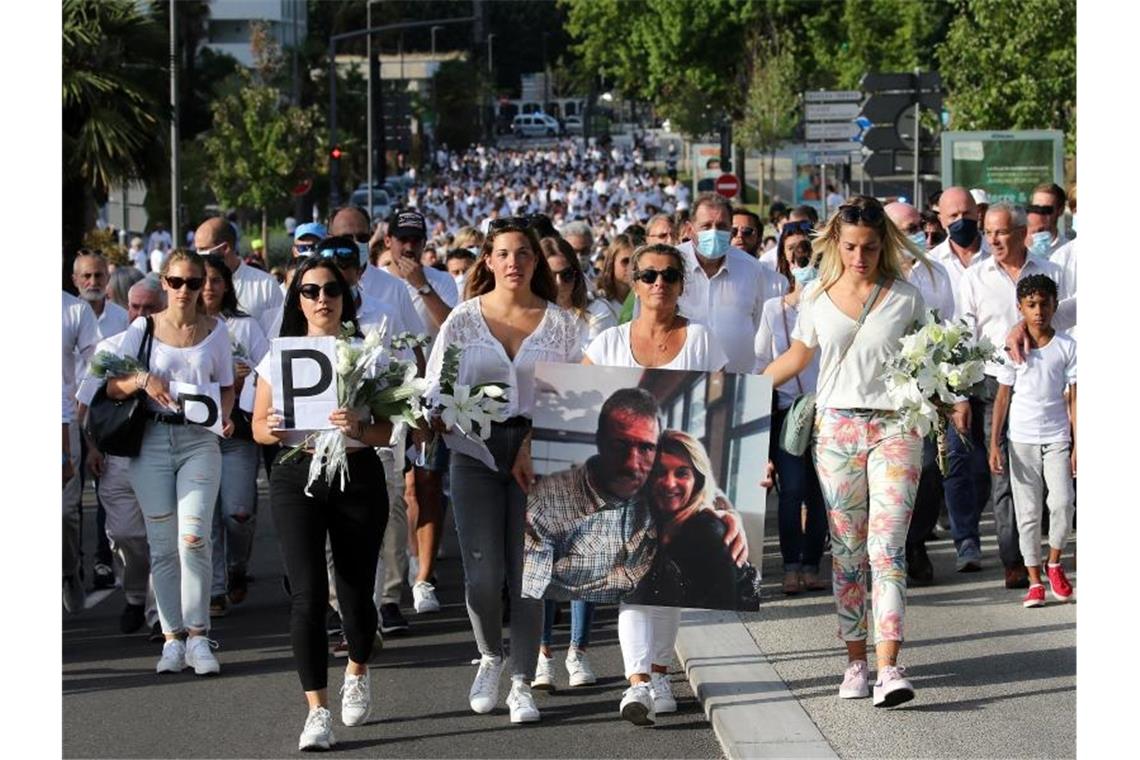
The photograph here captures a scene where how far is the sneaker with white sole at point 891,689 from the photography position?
7609 mm

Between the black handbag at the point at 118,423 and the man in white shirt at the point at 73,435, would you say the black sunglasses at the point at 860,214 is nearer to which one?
the black handbag at the point at 118,423

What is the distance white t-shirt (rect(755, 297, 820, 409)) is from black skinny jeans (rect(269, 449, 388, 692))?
8.89 feet

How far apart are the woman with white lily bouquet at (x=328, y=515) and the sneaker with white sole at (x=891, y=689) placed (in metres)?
1.92

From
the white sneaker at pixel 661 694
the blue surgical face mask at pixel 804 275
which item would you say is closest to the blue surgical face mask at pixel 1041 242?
the blue surgical face mask at pixel 804 275

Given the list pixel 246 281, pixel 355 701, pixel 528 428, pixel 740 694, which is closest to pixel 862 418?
pixel 740 694

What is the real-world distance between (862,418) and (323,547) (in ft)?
6.96

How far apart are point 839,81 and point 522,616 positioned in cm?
5562

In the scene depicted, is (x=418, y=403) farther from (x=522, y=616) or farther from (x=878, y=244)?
(x=878, y=244)

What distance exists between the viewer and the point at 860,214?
7.96 metres

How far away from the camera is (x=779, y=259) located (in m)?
12.6

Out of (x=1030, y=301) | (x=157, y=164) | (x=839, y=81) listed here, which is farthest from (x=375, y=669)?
(x=839, y=81)

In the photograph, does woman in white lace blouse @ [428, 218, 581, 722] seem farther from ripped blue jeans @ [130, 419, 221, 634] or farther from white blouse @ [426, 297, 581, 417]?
Answer: ripped blue jeans @ [130, 419, 221, 634]

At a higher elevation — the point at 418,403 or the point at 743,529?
the point at 418,403

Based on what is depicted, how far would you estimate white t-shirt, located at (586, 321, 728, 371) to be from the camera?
7957mm
